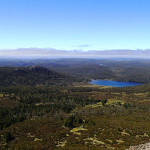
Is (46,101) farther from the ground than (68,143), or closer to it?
closer to it

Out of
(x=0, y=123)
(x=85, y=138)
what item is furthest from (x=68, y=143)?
(x=0, y=123)

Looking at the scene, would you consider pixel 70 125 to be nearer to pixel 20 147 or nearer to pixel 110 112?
pixel 20 147

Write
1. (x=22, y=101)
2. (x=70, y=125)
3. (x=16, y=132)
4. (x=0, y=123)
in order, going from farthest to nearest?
(x=22, y=101), (x=0, y=123), (x=70, y=125), (x=16, y=132)

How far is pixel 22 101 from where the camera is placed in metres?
143

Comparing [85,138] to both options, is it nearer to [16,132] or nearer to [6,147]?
[6,147]

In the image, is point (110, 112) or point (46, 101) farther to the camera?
point (46, 101)

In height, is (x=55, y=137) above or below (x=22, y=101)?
above

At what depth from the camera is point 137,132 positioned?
184 ft

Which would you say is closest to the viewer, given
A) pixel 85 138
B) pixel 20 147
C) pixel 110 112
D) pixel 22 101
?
pixel 20 147

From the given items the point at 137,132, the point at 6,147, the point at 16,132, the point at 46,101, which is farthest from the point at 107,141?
the point at 46,101

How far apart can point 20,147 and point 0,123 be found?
3765 centimetres

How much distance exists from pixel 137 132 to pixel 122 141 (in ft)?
42.2

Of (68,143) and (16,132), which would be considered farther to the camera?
(16,132)

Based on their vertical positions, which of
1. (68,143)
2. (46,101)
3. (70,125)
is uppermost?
(68,143)
